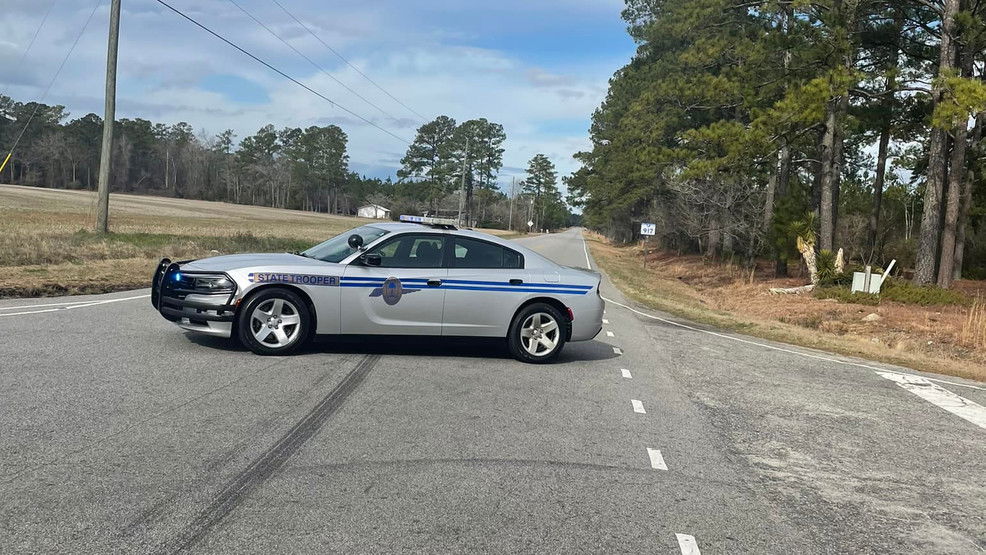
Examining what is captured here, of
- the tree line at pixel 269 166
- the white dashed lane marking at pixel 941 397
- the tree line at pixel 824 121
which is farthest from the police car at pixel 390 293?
the tree line at pixel 269 166

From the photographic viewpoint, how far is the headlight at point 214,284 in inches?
318

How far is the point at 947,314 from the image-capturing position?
712 inches

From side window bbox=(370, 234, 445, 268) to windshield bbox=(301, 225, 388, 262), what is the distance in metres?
0.20

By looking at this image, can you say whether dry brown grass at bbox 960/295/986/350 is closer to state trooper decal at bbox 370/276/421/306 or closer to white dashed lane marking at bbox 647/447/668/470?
white dashed lane marking at bbox 647/447/668/470

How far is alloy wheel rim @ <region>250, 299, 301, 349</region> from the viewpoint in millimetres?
8227

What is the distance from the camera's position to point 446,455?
17.5ft

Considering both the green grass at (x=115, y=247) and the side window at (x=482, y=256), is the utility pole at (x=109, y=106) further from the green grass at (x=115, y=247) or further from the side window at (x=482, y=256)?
the side window at (x=482, y=256)

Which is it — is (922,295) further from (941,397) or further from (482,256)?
(482,256)

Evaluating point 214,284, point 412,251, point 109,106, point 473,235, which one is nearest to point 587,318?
point 473,235

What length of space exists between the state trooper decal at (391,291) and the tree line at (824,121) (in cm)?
1547

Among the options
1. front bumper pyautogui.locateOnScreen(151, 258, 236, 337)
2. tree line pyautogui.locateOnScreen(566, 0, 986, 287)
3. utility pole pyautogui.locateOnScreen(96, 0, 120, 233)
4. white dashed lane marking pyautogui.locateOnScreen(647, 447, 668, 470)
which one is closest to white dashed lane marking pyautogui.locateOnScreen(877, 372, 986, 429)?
white dashed lane marking pyautogui.locateOnScreen(647, 447, 668, 470)

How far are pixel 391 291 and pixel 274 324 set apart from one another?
1.28m

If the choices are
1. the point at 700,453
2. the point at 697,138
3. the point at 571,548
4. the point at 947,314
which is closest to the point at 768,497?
the point at 700,453

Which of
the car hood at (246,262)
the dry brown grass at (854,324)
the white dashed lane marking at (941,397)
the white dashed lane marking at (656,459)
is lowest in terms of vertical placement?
the white dashed lane marking at (656,459)
